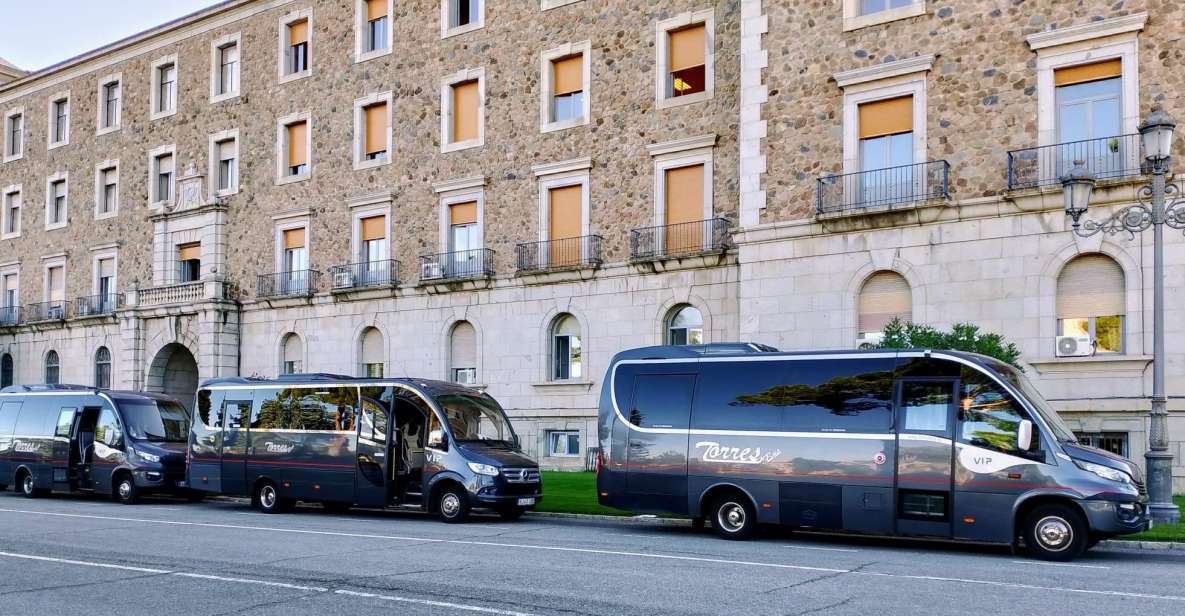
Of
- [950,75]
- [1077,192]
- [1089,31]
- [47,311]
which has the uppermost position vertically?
[1089,31]

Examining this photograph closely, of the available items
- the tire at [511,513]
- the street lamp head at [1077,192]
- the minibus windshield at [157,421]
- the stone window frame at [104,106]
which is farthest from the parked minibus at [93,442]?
the stone window frame at [104,106]

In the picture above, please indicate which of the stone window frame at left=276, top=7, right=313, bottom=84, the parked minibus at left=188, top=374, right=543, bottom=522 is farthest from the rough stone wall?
the stone window frame at left=276, top=7, right=313, bottom=84

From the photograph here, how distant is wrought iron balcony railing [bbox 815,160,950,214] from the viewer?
2339 centimetres

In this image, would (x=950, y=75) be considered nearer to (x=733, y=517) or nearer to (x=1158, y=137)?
(x=1158, y=137)

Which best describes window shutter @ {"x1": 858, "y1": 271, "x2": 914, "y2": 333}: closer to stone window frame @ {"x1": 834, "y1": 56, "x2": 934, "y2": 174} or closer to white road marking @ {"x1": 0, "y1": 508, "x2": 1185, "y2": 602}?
stone window frame @ {"x1": 834, "y1": 56, "x2": 934, "y2": 174}

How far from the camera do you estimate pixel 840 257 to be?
24641mm

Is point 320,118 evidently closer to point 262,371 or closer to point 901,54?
point 262,371

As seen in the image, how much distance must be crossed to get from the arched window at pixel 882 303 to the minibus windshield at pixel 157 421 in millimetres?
14605

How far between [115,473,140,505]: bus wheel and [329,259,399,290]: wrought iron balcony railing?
11423 mm

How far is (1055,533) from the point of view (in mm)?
13945

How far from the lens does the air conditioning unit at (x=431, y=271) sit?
109 feet

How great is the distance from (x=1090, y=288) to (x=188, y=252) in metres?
30.7

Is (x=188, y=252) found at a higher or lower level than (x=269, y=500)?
higher

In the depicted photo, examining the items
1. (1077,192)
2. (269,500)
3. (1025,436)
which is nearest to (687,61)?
(1077,192)
